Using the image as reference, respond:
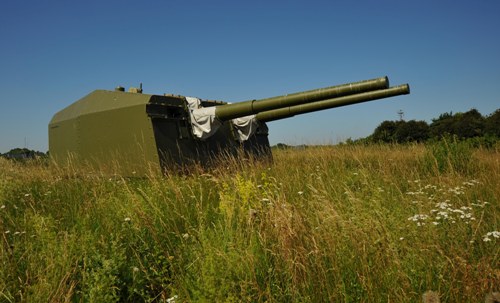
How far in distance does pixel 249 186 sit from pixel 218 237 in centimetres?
115

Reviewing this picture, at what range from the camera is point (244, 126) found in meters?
9.65

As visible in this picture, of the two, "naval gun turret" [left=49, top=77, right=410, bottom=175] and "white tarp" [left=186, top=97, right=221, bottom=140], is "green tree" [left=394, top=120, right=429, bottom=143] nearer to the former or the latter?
"naval gun turret" [left=49, top=77, right=410, bottom=175]

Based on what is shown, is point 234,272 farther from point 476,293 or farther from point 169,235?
point 476,293

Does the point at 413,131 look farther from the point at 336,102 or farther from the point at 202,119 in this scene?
the point at 202,119

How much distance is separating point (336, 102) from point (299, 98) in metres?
1.86

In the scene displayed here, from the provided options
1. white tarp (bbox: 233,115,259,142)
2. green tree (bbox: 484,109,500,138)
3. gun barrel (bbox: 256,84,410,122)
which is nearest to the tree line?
green tree (bbox: 484,109,500,138)

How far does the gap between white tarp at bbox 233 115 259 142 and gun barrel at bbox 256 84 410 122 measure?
0.66m

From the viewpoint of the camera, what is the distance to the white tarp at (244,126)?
9.58 meters

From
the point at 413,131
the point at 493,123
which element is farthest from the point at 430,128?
the point at 493,123

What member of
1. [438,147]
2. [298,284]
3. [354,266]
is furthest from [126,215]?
[438,147]

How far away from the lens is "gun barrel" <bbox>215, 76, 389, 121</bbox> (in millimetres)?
6391

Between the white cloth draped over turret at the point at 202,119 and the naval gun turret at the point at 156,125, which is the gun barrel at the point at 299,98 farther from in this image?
the white cloth draped over turret at the point at 202,119

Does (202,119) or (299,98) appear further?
(202,119)

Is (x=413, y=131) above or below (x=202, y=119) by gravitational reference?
below
